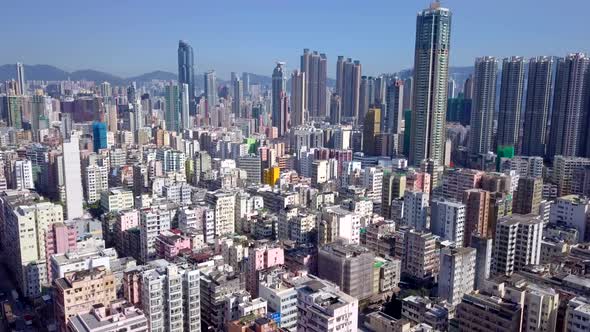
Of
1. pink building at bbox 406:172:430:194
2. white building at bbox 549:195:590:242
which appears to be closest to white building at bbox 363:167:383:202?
pink building at bbox 406:172:430:194

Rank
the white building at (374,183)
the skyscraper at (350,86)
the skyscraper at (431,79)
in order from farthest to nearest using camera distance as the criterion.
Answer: the skyscraper at (350,86) < the skyscraper at (431,79) < the white building at (374,183)

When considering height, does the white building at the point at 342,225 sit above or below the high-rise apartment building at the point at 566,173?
below

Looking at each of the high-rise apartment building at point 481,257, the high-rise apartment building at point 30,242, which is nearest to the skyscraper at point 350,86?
the high-rise apartment building at point 481,257

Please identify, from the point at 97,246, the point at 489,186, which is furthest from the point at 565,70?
the point at 97,246

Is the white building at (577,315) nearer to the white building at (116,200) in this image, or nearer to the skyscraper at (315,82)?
the white building at (116,200)

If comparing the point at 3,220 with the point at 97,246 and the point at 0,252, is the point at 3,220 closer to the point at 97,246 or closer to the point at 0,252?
the point at 0,252
